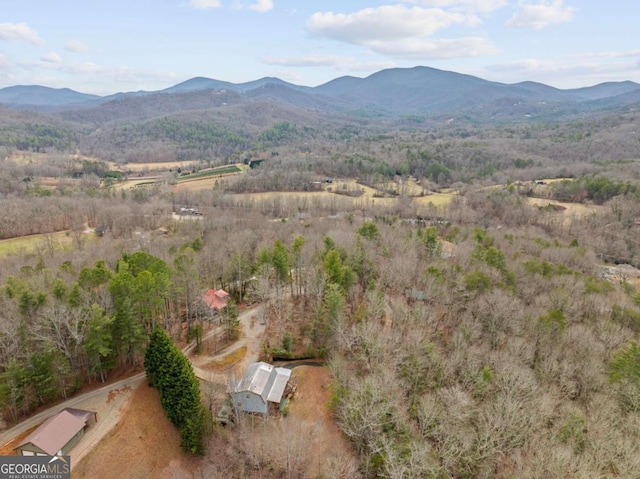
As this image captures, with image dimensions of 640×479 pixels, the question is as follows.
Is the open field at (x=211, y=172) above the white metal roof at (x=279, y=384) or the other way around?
above

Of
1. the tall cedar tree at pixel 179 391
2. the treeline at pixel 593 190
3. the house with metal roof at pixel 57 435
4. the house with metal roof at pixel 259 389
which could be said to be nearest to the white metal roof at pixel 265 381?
the house with metal roof at pixel 259 389

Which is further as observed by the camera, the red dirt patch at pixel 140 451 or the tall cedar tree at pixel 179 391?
the tall cedar tree at pixel 179 391

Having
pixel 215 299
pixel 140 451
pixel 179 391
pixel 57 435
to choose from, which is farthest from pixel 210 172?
pixel 140 451

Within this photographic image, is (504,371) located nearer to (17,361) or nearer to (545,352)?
(545,352)

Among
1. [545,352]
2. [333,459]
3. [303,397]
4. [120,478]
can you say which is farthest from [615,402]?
[120,478]

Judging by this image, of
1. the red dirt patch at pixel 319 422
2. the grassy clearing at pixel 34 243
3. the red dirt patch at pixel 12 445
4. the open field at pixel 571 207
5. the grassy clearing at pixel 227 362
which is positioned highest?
the grassy clearing at pixel 34 243

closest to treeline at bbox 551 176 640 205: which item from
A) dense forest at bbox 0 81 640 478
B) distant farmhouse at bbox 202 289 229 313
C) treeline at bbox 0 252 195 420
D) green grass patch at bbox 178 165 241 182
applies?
dense forest at bbox 0 81 640 478

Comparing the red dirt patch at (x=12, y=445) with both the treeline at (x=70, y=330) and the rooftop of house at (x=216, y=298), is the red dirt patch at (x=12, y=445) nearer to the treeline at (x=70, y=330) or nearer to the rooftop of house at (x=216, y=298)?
the treeline at (x=70, y=330)

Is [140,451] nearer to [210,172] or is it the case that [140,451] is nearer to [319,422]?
[319,422]
